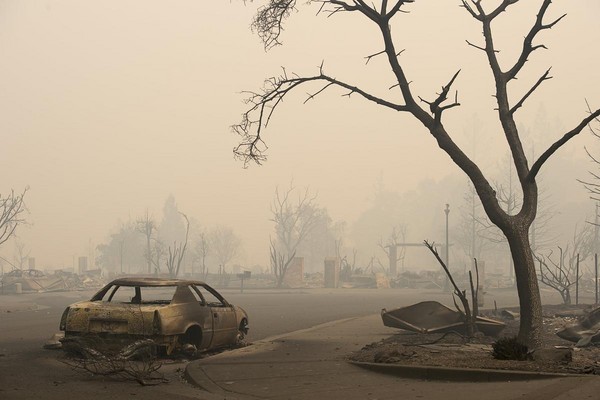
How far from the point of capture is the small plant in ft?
33.0

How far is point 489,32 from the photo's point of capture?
1489 cm

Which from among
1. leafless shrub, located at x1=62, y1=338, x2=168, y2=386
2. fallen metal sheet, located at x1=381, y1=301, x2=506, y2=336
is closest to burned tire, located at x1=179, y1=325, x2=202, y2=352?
leafless shrub, located at x1=62, y1=338, x2=168, y2=386

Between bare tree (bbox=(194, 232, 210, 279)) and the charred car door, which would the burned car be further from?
bare tree (bbox=(194, 232, 210, 279))

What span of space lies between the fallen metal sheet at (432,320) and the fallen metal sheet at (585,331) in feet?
3.86

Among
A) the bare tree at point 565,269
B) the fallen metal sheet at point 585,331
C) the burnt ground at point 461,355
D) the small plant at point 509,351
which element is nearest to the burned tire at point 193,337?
the burnt ground at point 461,355

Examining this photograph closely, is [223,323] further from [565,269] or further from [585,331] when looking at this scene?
[565,269]

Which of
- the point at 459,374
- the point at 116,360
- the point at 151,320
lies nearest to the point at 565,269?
the point at 151,320

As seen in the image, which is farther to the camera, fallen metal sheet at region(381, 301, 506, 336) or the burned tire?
fallen metal sheet at region(381, 301, 506, 336)

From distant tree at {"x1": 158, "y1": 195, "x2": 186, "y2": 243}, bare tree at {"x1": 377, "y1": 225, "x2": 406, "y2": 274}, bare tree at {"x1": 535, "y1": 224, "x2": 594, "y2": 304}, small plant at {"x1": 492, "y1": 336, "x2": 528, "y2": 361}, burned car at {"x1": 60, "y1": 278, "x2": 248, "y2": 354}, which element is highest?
distant tree at {"x1": 158, "y1": 195, "x2": 186, "y2": 243}

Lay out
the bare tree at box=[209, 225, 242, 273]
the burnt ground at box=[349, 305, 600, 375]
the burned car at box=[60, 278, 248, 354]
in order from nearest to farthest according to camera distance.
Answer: the burnt ground at box=[349, 305, 600, 375] → the burned car at box=[60, 278, 248, 354] → the bare tree at box=[209, 225, 242, 273]

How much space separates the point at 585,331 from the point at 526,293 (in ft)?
6.22

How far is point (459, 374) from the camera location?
9258 mm

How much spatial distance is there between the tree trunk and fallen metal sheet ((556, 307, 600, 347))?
1.06 metres

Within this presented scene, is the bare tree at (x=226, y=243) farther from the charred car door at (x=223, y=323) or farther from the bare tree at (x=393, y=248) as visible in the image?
the charred car door at (x=223, y=323)
